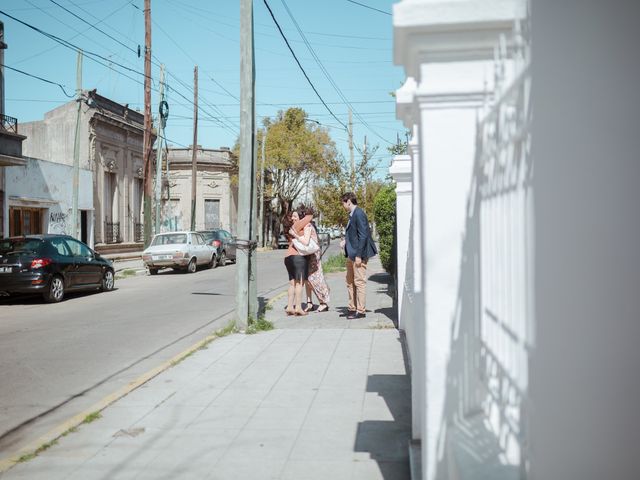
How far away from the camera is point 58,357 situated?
8.50 m

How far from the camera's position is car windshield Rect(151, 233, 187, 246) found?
81.4 ft

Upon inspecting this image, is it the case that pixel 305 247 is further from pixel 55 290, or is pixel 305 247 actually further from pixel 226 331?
pixel 55 290

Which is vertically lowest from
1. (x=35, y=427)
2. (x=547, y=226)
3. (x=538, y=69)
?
(x=35, y=427)

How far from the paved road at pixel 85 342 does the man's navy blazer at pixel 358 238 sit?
102 inches

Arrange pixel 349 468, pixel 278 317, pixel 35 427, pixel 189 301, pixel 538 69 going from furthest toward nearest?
pixel 189 301
pixel 278 317
pixel 35 427
pixel 349 468
pixel 538 69

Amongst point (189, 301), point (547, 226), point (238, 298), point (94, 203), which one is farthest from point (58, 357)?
point (94, 203)

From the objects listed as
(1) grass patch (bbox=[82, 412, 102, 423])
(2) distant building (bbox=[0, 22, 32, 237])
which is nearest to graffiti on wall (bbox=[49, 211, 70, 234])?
(2) distant building (bbox=[0, 22, 32, 237])

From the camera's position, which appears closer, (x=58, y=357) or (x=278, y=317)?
(x=58, y=357)

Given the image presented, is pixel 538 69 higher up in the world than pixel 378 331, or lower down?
higher up

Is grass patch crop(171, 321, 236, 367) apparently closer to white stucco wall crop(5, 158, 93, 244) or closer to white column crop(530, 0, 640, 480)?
white column crop(530, 0, 640, 480)

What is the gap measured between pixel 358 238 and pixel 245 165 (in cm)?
206

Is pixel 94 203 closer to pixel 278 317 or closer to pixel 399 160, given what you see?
pixel 278 317

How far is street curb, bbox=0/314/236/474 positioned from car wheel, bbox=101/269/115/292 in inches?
381

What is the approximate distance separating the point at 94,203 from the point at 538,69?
114 feet
